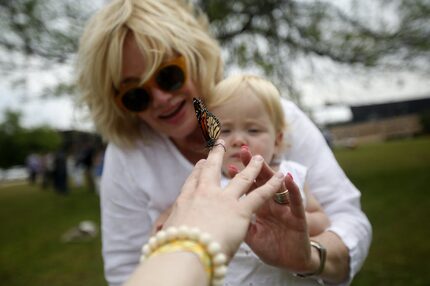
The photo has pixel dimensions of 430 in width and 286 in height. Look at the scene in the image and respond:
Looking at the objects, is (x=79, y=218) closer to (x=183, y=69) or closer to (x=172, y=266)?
(x=183, y=69)

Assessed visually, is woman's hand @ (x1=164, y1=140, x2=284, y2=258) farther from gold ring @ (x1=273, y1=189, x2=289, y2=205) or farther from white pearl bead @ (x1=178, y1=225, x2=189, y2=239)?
gold ring @ (x1=273, y1=189, x2=289, y2=205)

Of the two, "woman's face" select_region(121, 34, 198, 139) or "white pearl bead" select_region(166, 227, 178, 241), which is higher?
"woman's face" select_region(121, 34, 198, 139)

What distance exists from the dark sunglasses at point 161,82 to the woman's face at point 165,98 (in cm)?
1

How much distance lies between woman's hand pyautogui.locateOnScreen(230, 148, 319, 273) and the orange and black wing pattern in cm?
29

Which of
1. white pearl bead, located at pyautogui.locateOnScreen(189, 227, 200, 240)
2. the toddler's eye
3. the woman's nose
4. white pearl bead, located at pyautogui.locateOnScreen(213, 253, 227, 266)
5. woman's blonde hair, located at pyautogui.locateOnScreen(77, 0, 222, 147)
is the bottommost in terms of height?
white pearl bead, located at pyautogui.locateOnScreen(213, 253, 227, 266)

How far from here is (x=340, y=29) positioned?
25.1 ft

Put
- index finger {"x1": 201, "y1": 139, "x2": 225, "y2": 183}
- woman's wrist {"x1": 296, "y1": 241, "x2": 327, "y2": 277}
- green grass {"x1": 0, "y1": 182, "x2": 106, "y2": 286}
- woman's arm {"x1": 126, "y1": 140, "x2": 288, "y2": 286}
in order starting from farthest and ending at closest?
green grass {"x1": 0, "y1": 182, "x2": 106, "y2": 286} < woman's wrist {"x1": 296, "y1": 241, "x2": 327, "y2": 277} < index finger {"x1": 201, "y1": 139, "x2": 225, "y2": 183} < woman's arm {"x1": 126, "y1": 140, "x2": 288, "y2": 286}

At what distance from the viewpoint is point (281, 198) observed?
3.63 feet

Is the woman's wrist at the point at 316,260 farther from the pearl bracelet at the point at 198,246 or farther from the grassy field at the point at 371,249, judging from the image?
the grassy field at the point at 371,249

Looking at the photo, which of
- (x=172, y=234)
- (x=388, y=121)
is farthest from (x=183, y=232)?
(x=388, y=121)

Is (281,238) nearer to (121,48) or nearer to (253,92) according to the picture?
(253,92)

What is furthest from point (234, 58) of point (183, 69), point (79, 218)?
point (79, 218)

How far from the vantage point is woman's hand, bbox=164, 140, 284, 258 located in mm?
750

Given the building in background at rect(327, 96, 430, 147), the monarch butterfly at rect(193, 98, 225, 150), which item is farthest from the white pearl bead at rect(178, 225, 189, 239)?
the building in background at rect(327, 96, 430, 147)
